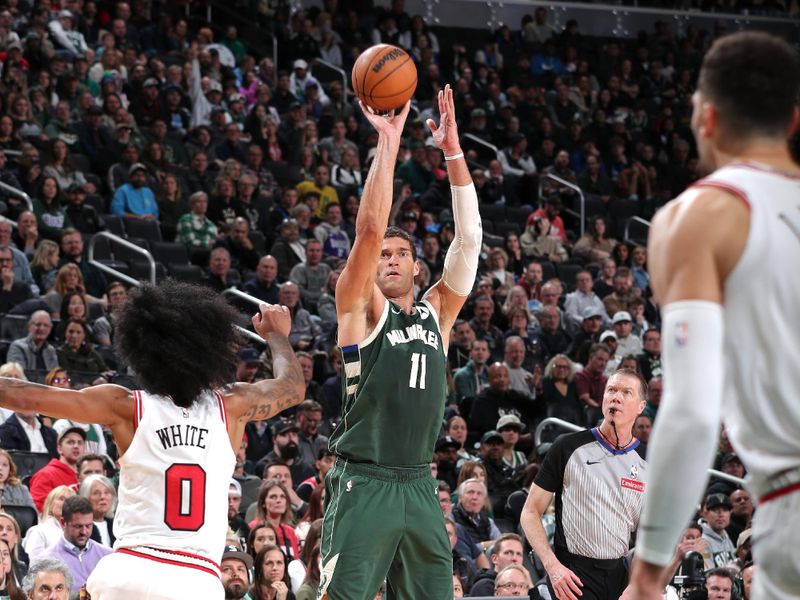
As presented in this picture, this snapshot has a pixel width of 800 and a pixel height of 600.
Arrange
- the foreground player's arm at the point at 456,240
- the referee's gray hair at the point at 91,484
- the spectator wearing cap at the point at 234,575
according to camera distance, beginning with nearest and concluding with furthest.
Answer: the foreground player's arm at the point at 456,240 < the spectator wearing cap at the point at 234,575 < the referee's gray hair at the point at 91,484

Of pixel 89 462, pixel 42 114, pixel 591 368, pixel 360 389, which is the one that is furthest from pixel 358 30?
pixel 360 389

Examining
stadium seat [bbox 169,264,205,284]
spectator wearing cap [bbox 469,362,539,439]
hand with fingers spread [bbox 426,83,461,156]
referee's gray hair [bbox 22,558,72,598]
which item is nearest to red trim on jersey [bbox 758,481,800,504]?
hand with fingers spread [bbox 426,83,461,156]

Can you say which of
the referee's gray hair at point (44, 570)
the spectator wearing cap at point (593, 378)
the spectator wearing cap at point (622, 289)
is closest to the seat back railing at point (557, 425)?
the spectator wearing cap at point (593, 378)

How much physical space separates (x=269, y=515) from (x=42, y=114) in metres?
8.08

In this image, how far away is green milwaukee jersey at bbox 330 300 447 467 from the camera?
536 cm

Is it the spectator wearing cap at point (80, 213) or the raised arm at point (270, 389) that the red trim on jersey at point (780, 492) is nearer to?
the raised arm at point (270, 389)

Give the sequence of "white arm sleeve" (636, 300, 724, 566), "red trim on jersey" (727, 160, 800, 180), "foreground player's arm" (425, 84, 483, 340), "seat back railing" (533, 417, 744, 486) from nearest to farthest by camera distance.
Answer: "white arm sleeve" (636, 300, 724, 566) < "red trim on jersey" (727, 160, 800, 180) < "foreground player's arm" (425, 84, 483, 340) < "seat back railing" (533, 417, 744, 486)

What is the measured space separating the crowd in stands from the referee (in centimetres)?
210

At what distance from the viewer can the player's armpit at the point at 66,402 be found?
4738 mm

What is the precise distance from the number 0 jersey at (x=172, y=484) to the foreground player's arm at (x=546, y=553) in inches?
87.0

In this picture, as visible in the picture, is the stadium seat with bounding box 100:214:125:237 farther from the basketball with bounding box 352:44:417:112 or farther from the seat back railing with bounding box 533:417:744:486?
the basketball with bounding box 352:44:417:112

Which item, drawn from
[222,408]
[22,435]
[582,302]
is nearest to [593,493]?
[222,408]

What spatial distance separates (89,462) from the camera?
31.4 ft

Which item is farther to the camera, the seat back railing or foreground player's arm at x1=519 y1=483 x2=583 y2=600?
the seat back railing
